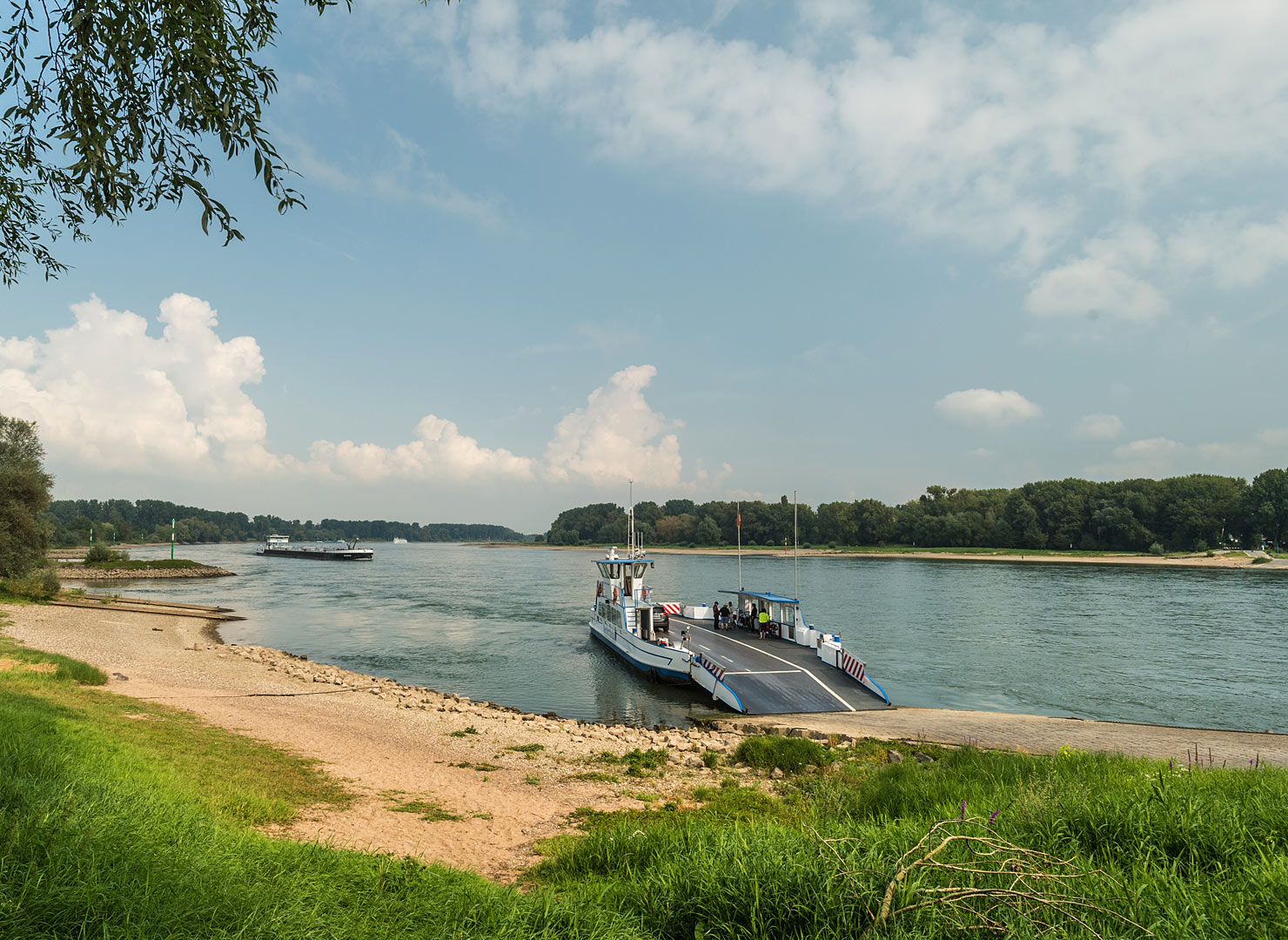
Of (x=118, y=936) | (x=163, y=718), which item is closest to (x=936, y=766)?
(x=118, y=936)

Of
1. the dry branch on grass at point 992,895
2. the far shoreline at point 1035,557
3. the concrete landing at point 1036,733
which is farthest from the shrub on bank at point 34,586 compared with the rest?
the far shoreline at point 1035,557

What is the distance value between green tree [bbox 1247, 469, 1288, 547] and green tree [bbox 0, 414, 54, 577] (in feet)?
474

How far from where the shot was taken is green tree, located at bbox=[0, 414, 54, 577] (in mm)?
38312

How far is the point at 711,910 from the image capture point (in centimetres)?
419

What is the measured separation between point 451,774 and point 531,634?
2660 cm

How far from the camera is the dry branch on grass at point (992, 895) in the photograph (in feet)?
11.5

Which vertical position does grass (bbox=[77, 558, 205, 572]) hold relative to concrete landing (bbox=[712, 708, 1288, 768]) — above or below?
below

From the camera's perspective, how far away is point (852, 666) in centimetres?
2262

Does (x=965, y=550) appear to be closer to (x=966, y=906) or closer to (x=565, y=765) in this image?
(x=565, y=765)

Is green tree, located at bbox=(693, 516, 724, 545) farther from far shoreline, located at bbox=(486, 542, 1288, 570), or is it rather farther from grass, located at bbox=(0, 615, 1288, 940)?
grass, located at bbox=(0, 615, 1288, 940)

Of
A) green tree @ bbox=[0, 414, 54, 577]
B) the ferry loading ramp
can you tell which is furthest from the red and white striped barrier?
green tree @ bbox=[0, 414, 54, 577]

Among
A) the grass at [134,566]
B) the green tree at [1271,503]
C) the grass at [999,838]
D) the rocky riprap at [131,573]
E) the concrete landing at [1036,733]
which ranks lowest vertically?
the rocky riprap at [131,573]

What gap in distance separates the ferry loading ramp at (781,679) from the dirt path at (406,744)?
341 cm

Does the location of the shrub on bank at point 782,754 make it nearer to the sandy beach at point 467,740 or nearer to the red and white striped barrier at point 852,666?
the sandy beach at point 467,740
